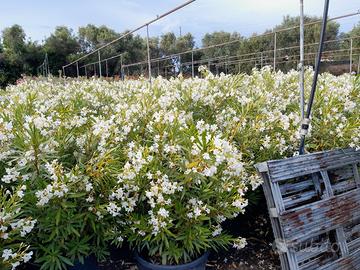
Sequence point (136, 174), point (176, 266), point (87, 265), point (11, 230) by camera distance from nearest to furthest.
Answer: point (11, 230), point (136, 174), point (176, 266), point (87, 265)

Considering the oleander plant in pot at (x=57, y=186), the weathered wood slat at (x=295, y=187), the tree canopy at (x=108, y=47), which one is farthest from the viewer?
the tree canopy at (x=108, y=47)

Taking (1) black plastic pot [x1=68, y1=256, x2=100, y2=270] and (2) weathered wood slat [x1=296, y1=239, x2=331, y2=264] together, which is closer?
(2) weathered wood slat [x1=296, y1=239, x2=331, y2=264]

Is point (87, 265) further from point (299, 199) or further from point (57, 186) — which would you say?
point (299, 199)

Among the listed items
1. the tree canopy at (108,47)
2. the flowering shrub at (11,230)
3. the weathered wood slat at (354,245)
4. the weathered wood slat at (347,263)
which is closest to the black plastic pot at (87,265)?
the flowering shrub at (11,230)

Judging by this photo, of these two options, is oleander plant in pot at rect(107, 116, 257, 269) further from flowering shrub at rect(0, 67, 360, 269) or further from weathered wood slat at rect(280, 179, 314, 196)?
weathered wood slat at rect(280, 179, 314, 196)

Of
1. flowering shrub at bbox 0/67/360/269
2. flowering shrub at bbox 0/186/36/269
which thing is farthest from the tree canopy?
flowering shrub at bbox 0/186/36/269

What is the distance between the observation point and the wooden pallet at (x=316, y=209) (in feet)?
5.68

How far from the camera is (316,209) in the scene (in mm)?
1828

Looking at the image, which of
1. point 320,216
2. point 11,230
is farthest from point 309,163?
point 11,230

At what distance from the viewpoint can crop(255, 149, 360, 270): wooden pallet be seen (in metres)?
1.73

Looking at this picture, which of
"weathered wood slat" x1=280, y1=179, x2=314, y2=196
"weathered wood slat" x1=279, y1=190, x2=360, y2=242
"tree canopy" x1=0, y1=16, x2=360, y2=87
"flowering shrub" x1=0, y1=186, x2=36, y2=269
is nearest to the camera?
"flowering shrub" x1=0, y1=186, x2=36, y2=269

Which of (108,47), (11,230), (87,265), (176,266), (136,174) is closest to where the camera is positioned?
(11,230)

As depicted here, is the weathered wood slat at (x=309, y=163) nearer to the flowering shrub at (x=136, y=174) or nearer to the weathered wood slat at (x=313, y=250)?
the flowering shrub at (x=136, y=174)

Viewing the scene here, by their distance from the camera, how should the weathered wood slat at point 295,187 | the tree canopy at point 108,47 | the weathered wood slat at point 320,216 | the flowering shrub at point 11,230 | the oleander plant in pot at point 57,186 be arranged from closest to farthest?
the flowering shrub at point 11,230
the oleander plant in pot at point 57,186
the weathered wood slat at point 320,216
the weathered wood slat at point 295,187
the tree canopy at point 108,47
